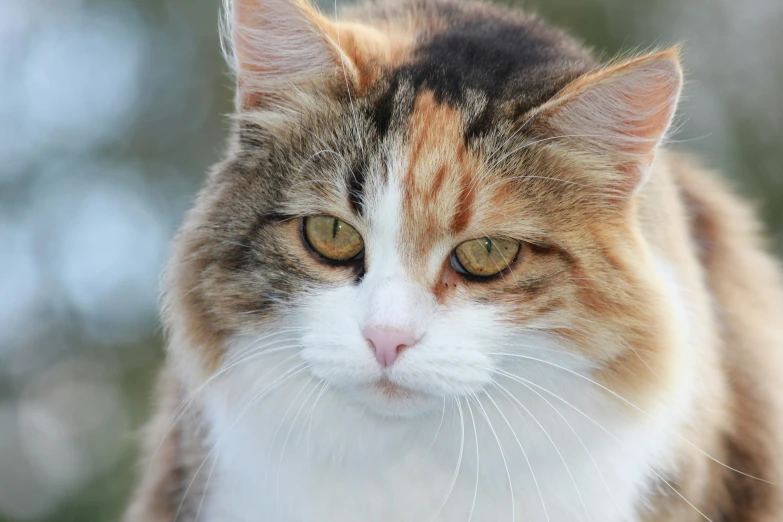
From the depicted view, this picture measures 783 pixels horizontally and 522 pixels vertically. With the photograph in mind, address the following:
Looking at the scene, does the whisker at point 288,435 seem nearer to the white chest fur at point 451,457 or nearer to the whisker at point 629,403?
the white chest fur at point 451,457

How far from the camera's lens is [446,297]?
150 centimetres

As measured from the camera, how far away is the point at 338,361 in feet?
4.81

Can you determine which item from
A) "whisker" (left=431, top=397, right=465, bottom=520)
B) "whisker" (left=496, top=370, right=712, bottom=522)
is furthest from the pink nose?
"whisker" (left=496, top=370, right=712, bottom=522)

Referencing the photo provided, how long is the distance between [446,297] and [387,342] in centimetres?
17

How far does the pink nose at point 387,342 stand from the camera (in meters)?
1.40

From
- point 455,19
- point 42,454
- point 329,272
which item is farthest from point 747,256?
point 42,454

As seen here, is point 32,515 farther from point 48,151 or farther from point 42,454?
point 48,151

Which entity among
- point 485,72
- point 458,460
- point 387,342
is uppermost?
→ point 485,72

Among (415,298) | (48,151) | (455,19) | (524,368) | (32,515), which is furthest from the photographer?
(48,151)

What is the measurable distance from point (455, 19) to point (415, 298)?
0.97 metres

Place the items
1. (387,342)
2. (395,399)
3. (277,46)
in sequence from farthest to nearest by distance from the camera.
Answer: (277,46) → (395,399) → (387,342)

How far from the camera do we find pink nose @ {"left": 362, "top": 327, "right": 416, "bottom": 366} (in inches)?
55.1

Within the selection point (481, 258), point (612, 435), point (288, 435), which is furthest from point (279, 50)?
point (612, 435)

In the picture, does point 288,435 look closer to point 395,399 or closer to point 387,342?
point 395,399
